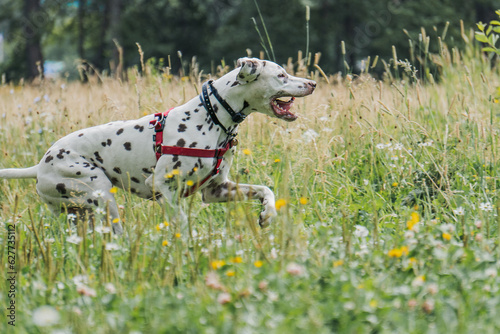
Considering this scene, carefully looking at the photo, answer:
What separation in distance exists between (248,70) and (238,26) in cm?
2583

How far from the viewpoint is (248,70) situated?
4074mm

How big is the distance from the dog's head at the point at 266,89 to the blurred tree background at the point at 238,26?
64.9 ft

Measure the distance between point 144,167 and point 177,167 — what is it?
36cm

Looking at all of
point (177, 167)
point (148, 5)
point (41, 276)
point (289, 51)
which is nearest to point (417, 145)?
point (177, 167)

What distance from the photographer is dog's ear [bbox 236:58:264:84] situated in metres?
4.06

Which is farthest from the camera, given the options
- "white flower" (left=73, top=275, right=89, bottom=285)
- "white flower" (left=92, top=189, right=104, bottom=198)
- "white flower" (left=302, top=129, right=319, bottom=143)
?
"white flower" (left=302, top=129, right=319, bottom=143)

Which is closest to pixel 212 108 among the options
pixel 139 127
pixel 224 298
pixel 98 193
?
pixel 139 127

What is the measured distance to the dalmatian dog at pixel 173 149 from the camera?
4.19 metres

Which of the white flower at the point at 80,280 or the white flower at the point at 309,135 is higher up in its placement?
the white flower at the point at 309,135

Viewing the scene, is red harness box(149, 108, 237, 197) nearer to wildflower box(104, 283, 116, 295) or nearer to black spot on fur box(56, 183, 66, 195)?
black spot on fur box(56, 183, 66, 195)

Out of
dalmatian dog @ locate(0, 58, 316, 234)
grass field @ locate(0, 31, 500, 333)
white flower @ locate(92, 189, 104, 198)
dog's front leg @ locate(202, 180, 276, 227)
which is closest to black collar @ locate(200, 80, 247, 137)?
dalmatian dog @ locate(0, 58, 316, 234)

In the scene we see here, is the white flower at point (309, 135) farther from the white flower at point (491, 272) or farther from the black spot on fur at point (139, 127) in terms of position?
the white flower at point (491, 272)

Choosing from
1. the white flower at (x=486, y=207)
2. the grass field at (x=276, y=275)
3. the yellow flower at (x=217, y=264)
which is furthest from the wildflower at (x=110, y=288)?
the white flower at (x=486, y=207)

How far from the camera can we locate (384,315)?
2553 millimetres
